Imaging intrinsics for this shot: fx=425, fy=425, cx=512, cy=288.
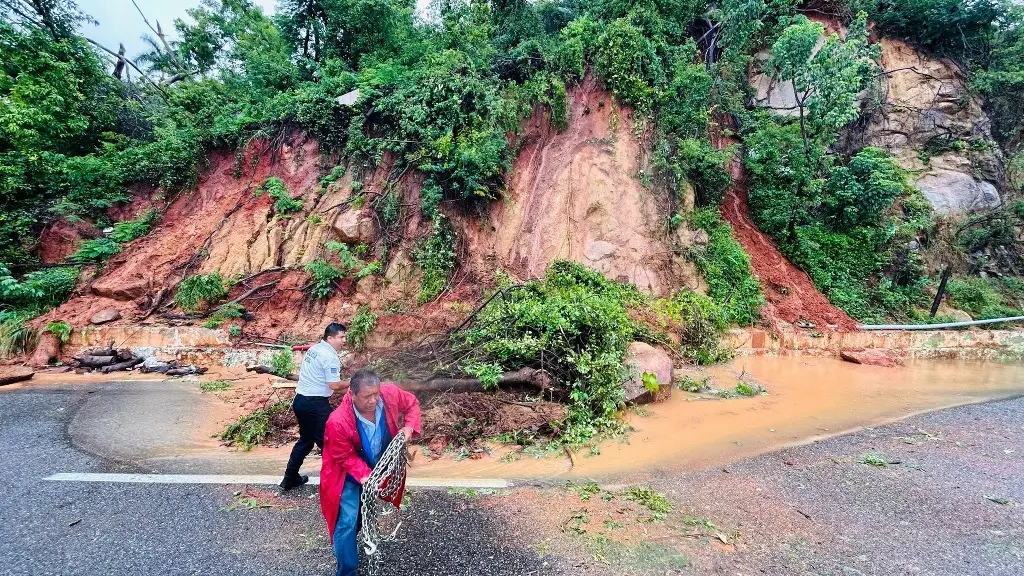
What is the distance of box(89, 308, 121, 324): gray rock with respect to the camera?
8.88 metres

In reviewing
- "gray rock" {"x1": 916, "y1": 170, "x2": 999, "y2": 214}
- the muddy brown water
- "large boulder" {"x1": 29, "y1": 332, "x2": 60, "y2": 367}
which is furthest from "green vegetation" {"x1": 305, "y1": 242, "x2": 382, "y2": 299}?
"gray rock" {"x1": 916, "y1": 170, "x2": 999, "y2": 214}

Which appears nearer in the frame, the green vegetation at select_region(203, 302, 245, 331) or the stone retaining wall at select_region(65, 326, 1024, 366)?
the stone retaining wall at select_region(65, 326, 1024, 366)

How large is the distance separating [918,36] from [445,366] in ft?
65.6

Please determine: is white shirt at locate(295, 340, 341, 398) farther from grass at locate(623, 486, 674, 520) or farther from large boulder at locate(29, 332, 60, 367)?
large boulder at locate(29, 332, 60, 367)

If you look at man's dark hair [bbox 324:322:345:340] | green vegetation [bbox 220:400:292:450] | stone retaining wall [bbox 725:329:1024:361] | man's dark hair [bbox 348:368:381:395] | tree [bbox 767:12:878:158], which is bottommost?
green vegetation [bbox 220:400:292:450]

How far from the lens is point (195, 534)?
11.1 ft

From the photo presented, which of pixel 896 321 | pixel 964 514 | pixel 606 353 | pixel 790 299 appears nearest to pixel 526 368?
pixel 606 353

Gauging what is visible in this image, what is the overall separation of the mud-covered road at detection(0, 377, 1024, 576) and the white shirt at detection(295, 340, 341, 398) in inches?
39.9

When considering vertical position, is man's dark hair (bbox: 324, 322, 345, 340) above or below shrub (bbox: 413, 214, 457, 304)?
below

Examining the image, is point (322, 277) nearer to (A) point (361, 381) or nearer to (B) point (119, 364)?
(B) point (119, 364)

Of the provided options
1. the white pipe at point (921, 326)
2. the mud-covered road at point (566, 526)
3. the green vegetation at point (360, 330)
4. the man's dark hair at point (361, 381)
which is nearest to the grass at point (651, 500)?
the mud-covered road at point (566, 526)

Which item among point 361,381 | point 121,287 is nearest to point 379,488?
point 361,381

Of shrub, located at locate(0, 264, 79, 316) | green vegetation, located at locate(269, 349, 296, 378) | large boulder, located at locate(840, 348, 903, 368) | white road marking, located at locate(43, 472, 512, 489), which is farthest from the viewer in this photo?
large boulder, located at locate(840, 348, 903, 368)

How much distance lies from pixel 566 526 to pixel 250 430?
4025 millimetres
